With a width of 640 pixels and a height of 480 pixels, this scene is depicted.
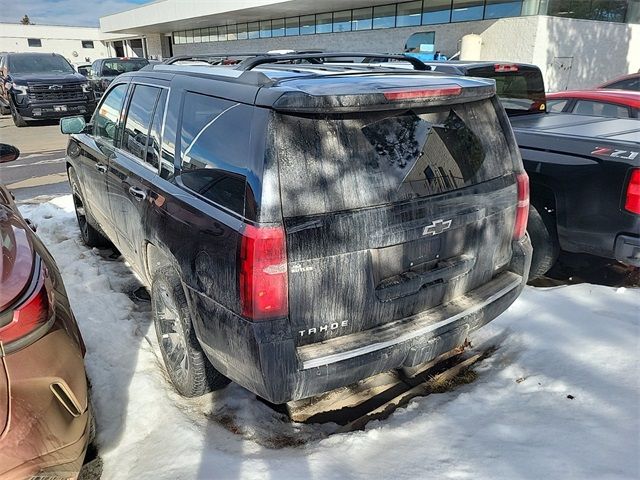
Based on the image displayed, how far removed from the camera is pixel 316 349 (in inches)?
85.2

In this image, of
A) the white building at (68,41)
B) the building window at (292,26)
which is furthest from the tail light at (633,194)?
the white building at (68,41)

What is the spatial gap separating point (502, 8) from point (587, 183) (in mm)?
15901

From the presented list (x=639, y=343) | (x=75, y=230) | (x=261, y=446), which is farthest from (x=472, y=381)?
(x=75, y=230)

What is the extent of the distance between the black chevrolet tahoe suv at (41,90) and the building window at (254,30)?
16.7 metres

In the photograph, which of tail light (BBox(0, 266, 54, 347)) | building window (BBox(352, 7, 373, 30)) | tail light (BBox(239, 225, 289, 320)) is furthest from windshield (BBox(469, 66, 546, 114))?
building window (BBox(352, 7, 373, 30))

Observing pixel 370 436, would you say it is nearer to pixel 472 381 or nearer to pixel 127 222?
pixel 472 381

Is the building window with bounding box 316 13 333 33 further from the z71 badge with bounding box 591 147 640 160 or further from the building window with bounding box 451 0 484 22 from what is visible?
the z71 badge with bounding box 591 147 640 160

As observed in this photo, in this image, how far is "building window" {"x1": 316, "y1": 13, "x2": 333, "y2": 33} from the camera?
23.8 meters

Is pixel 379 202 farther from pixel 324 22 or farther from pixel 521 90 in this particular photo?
pixel 324 22

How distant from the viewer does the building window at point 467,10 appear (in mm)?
17641

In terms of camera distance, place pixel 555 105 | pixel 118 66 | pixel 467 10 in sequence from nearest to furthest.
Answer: pixel 555 105 < pixel 467 10 < pixel 118 66

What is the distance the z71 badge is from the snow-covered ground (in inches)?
44.3

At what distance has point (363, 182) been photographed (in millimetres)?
2162

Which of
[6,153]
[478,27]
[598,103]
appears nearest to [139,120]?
[6,153]
